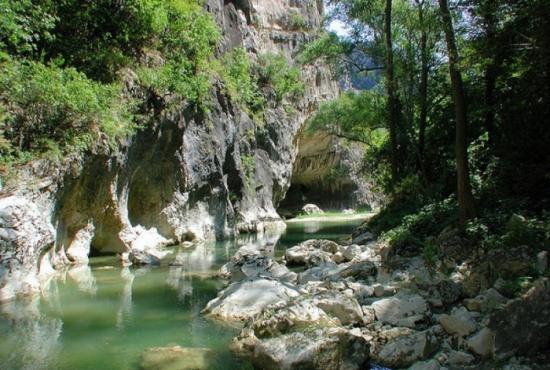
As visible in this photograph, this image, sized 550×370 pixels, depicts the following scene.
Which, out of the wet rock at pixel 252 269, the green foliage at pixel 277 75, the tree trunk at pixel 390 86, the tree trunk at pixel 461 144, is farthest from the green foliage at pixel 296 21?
the tree trunk at pixel 461 144

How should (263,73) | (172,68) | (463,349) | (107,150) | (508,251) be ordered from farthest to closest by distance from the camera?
(263,73) → (172,68) → (107,150) → (508,251) → (463,349)

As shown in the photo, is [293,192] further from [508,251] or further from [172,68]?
[508,251]

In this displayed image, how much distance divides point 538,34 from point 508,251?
375 cm

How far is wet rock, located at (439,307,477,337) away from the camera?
614 centimetres

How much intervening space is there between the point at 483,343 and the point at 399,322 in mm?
1560

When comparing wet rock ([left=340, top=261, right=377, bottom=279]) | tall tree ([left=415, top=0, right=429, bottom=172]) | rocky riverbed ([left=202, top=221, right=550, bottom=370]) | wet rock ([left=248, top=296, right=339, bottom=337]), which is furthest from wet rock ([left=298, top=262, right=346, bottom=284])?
tall tree ([left=415, top=0, right=429, bottom=172])

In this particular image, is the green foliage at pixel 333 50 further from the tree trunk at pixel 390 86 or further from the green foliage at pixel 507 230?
the green foliage at pixel 507 230

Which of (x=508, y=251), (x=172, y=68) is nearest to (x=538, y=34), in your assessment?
(x=508, y=251)

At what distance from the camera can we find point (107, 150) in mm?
14688

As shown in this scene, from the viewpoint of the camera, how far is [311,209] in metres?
52.5

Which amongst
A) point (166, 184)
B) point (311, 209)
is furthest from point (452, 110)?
point (311, 209)

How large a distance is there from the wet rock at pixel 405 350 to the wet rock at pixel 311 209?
149 ft

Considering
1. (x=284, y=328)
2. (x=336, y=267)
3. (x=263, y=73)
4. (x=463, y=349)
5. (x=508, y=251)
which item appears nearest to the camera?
(x=463, y=349)

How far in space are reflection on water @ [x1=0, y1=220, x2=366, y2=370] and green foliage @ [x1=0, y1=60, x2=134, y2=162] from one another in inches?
135
